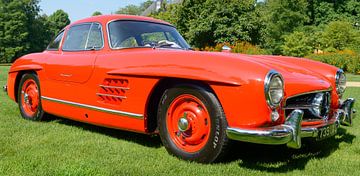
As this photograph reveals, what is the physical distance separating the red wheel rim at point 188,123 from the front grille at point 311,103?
75 cm

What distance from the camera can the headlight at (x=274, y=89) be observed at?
3.16 metres

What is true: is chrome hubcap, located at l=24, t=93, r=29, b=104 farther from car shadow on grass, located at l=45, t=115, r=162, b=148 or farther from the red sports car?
car shadow on grass, located at l=45, t=115, r=162, b=148

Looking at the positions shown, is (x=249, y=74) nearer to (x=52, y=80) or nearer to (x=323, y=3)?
(x=52, y=80)

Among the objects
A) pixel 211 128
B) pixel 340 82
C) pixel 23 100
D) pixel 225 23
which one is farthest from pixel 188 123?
pixel 225 23

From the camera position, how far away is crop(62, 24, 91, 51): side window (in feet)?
16.4

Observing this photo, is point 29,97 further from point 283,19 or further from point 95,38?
point 283,19

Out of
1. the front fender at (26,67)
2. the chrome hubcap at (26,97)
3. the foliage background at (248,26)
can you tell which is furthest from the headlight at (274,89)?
the foliage background at (248,26)

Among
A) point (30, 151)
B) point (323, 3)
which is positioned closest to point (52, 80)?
point (30, 151)

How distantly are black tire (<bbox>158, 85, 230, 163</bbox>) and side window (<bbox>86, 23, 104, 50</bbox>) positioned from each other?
133cm

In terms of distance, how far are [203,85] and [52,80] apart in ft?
7.61

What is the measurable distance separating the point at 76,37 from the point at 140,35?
3.26 ft

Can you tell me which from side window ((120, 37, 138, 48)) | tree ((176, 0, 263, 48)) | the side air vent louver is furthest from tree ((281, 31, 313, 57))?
the side air vent louver

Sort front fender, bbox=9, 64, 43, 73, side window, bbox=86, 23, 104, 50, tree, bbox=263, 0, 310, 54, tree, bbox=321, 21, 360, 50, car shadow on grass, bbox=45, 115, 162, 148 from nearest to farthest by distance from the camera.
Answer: car shadow on grass, bbox=45, 115, 162, 148, side window, bbox=86, 23, 104, 50, front fender, bbox=9, 64, 43, 73, tree, bbox=321, 21, 360, 50, tree, bbox=263, 0, 310, 54

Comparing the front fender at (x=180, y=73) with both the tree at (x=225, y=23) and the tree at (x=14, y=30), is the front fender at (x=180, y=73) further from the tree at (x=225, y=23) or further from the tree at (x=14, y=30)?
the tree at (x=14, y=30)
